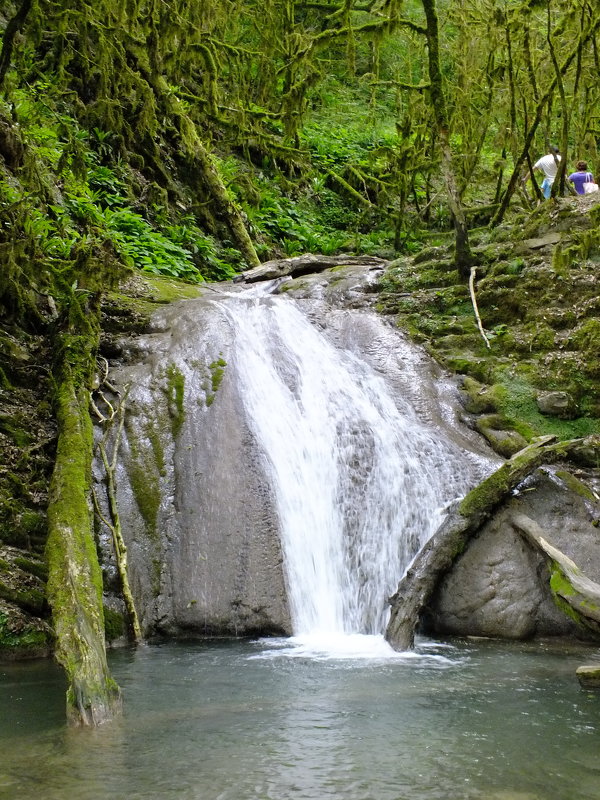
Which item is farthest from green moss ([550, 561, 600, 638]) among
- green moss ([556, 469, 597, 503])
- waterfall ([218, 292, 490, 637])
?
waterfall ([218, 292, 490, 637])

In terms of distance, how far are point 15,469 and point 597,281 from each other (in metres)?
6.44

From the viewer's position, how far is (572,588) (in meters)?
5.10

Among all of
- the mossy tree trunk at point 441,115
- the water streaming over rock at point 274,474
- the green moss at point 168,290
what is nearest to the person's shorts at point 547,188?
the mossy tree trunk at point 441,115

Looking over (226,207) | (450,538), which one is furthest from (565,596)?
(226,207)

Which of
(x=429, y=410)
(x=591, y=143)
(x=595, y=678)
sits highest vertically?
(x=591, y=143)

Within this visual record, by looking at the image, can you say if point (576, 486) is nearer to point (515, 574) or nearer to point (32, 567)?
point (515, 574)

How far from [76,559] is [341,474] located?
3063mm

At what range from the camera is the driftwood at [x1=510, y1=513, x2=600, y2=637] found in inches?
194

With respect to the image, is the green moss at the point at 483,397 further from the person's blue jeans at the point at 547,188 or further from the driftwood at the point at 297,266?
the person's blue jeans at the point at 547,188

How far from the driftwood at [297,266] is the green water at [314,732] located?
7.21m

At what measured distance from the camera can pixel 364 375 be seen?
8.22m

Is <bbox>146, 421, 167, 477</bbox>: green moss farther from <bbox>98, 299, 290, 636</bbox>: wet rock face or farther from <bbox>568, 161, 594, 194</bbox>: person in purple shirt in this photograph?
<bbox>568, 161, 594, 194</bbox>: person in purple shirt

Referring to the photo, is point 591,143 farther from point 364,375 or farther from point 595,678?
point 595,678

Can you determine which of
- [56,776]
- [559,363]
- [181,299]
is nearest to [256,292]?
[181,299]
